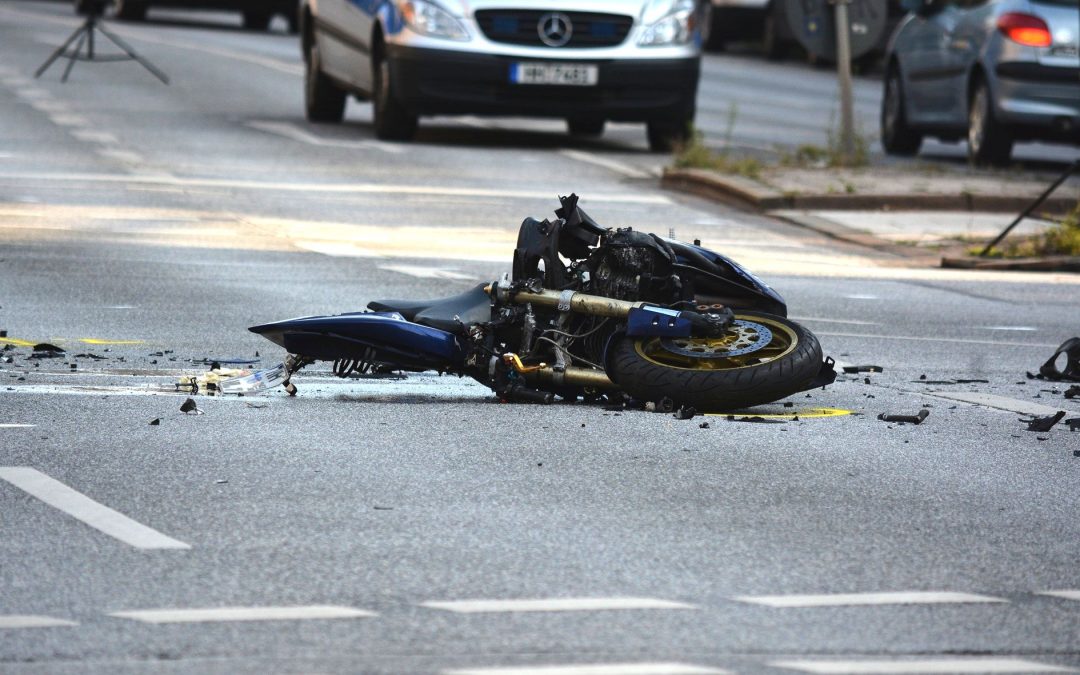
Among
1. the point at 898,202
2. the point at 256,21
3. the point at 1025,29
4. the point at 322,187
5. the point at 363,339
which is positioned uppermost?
the point at 1025,29

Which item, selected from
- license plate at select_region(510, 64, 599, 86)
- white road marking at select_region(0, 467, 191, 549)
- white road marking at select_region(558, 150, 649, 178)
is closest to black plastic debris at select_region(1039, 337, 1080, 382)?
white road marking at select_region(0, 467, 191, 549)

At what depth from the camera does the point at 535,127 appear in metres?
23.0

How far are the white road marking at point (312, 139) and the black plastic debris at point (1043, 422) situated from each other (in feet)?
39.1

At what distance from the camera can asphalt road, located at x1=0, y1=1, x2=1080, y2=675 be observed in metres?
4.79

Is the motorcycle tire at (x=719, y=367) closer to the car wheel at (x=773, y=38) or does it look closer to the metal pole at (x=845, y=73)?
the metal pole at (x=845, y=73)

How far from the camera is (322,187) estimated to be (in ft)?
54.3

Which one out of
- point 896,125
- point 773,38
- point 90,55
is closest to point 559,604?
point 896,125

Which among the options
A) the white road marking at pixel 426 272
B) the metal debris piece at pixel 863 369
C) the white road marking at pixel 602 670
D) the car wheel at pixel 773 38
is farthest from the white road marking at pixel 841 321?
Result: the car wheel at pixel 773 38

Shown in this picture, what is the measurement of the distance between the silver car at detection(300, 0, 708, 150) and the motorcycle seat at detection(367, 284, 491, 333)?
425 inches

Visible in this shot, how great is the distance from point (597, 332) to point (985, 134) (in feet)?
38.8

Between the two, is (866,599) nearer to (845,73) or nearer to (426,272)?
(426,272)

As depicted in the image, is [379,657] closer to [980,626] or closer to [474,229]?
[980,626]

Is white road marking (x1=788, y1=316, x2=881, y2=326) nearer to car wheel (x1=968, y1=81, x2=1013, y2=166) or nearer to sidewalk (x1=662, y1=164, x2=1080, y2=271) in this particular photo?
sidewalk (x1=662, y1=164, x2=1080, y2=271)

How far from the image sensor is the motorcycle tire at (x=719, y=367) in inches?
304
